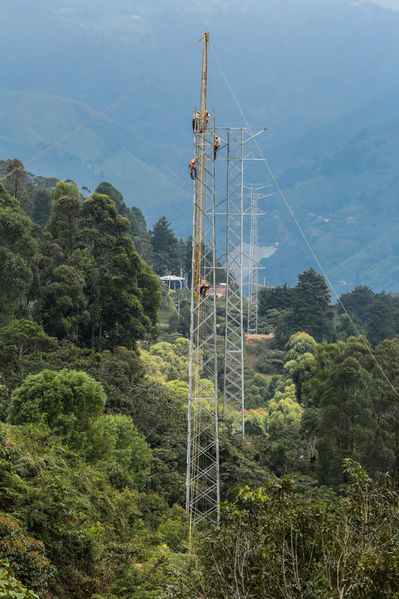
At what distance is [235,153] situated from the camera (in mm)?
32156

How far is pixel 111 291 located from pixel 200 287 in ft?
51.8

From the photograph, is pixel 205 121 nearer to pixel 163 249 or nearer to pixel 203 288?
pixel 203 288

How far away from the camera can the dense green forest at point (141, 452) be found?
29.6 feet

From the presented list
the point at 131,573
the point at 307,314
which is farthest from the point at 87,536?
the point at 307,314

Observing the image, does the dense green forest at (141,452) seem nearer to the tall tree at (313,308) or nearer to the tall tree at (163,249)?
the tall tree at (313,308)

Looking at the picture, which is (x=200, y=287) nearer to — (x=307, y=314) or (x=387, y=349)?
(x=387, y=349)

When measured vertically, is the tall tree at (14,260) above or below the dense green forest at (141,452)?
above

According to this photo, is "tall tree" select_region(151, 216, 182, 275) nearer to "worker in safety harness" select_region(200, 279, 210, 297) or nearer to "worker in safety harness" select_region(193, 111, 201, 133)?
"worker in safety harness" select_region(193, 111, 201, 133)

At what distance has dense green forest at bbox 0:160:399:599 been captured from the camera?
9.01 metres

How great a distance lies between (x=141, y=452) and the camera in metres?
23.5

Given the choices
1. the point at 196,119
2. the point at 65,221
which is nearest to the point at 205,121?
the point at 196,119

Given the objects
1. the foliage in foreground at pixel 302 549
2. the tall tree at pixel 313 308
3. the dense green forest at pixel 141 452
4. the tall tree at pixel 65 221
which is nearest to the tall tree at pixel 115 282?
the dense green forest at pixel 141 452

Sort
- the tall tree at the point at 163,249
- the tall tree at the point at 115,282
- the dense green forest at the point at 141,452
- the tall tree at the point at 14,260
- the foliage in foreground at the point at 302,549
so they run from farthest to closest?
the tall tree at the point at 163,249
the tall tree at the point at 115,282
the tall tree at the point at 14,260
the dense green forest at the point at 141,452
the foliage in foreground at the point at 302,549

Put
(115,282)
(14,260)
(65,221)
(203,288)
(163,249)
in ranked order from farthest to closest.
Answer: (163,249) → (65,221) → (115,282) → (14,260) → (203,288)
